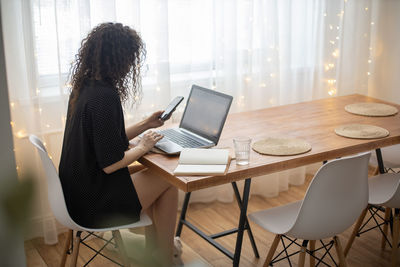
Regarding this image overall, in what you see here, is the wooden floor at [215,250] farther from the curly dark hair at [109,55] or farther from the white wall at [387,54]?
the white wall at [387,54]

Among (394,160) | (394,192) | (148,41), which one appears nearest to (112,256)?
(148,41)

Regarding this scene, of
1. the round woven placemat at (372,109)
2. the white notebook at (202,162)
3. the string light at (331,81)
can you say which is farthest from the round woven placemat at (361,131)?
the string light at (331,81)

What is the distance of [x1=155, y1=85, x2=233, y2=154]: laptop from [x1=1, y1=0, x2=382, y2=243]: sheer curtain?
62 centimetres

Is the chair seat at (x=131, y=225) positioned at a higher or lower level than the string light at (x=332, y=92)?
lower

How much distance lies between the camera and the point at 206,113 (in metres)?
2.20

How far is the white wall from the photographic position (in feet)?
11.9

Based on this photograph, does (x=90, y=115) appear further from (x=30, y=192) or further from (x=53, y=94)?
(x=30, y=192)

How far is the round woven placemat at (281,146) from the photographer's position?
2074 mm

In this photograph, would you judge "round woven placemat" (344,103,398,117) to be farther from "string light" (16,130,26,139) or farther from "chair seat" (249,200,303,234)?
"string light" (16,130,26,139)

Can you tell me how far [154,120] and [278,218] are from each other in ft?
2.20

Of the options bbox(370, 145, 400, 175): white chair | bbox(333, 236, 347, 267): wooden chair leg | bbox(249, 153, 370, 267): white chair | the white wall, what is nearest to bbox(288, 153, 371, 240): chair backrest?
bbox(249, 153, 370, 267): white chair

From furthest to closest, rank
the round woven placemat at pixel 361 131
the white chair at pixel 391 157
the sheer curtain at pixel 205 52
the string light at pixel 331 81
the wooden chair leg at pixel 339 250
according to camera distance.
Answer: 1. the string light at pixel 331 81
2. the white chair at pixel 391 157
3. the sheer curtain at pixel 205 52
4. the round woven placemat at pixel 361 131
5. the wooden chair leg at pixel 339 250

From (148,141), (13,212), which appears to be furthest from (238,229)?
(13,212)

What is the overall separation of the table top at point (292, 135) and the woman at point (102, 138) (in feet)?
0.50
